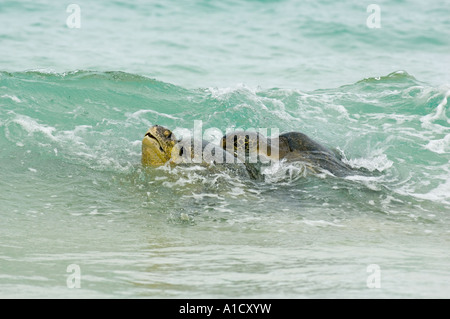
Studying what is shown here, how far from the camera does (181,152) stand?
6941 mm

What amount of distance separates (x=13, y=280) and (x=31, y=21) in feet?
40.6

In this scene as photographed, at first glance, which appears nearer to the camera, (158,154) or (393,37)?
(158,154)

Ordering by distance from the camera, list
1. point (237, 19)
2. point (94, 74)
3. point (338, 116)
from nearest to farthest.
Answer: point (338, 116), point (94, 74), point (237, 19)

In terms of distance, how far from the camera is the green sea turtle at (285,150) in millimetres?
7285

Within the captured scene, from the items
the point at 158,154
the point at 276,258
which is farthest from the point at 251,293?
the point at 158,154

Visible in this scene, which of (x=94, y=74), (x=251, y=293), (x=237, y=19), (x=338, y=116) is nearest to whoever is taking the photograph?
(x=251, y=293)

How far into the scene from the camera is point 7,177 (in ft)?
21.8

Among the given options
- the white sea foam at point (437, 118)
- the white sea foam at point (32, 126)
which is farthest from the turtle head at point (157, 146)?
the white sea foam at point (437, 118)

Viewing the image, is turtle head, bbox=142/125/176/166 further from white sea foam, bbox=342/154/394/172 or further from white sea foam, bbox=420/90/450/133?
white sea foam, bbox=420/90/450/133

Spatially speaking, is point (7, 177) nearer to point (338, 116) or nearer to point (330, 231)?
point (330, 231)

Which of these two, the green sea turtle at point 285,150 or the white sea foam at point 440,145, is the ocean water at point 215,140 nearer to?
the white sea foam at point 440,145

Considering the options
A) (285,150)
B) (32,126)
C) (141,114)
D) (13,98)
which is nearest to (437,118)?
(285,150)

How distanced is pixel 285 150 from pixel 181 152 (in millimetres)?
1383

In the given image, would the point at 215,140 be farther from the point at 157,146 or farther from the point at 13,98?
the point at 13,98
